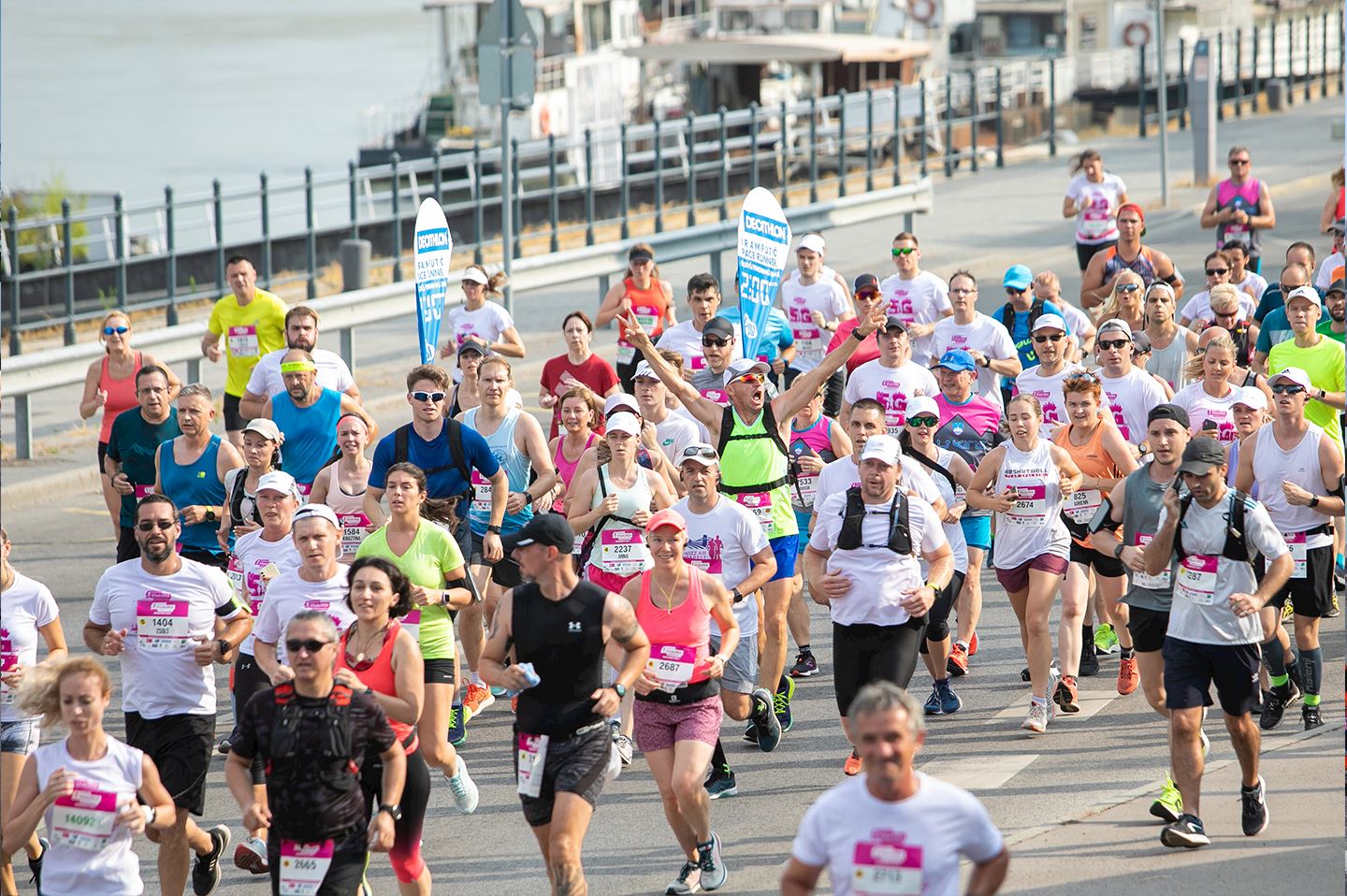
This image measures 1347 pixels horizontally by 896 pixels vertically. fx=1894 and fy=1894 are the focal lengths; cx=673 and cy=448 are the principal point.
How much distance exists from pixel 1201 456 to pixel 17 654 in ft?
17.4

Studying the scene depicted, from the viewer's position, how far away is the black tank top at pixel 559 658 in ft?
24.9

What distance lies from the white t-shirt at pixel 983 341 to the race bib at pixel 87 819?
7.92m

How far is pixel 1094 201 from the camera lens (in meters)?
19.2

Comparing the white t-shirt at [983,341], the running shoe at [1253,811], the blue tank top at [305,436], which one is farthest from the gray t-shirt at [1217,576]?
the blue tank top at [305,436]

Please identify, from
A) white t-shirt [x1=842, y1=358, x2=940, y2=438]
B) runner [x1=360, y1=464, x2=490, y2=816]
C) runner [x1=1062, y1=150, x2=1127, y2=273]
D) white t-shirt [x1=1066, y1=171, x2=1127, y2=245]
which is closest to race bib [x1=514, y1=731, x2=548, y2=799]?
runner [x1=360, y1=464, x2=490, y2=816]

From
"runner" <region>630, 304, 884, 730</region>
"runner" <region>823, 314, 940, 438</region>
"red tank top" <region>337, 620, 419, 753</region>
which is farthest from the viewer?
"runner" <region>823, 314, 940, 438</region>

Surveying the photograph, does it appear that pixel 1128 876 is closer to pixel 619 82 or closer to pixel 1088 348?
pixel 1088 348

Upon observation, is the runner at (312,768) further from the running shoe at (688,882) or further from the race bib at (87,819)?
the running shoe at (688,882)

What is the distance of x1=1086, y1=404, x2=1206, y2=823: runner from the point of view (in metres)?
9.15

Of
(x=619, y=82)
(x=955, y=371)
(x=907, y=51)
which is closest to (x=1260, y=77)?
(x=907, y=51)

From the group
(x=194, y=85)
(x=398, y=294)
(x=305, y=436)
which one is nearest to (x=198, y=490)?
(x=305, y=436)

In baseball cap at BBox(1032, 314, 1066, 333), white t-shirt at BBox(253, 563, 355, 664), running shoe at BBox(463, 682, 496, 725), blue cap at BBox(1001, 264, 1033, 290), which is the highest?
blue cap at BBox(1001, 264, 1033, 290)

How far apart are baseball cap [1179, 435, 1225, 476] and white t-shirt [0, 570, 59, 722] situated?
505 centimetres

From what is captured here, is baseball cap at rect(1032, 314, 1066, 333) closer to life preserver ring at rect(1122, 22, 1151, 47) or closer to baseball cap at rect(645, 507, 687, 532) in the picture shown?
baseball cap at rect(645, 507, 687, 532)
